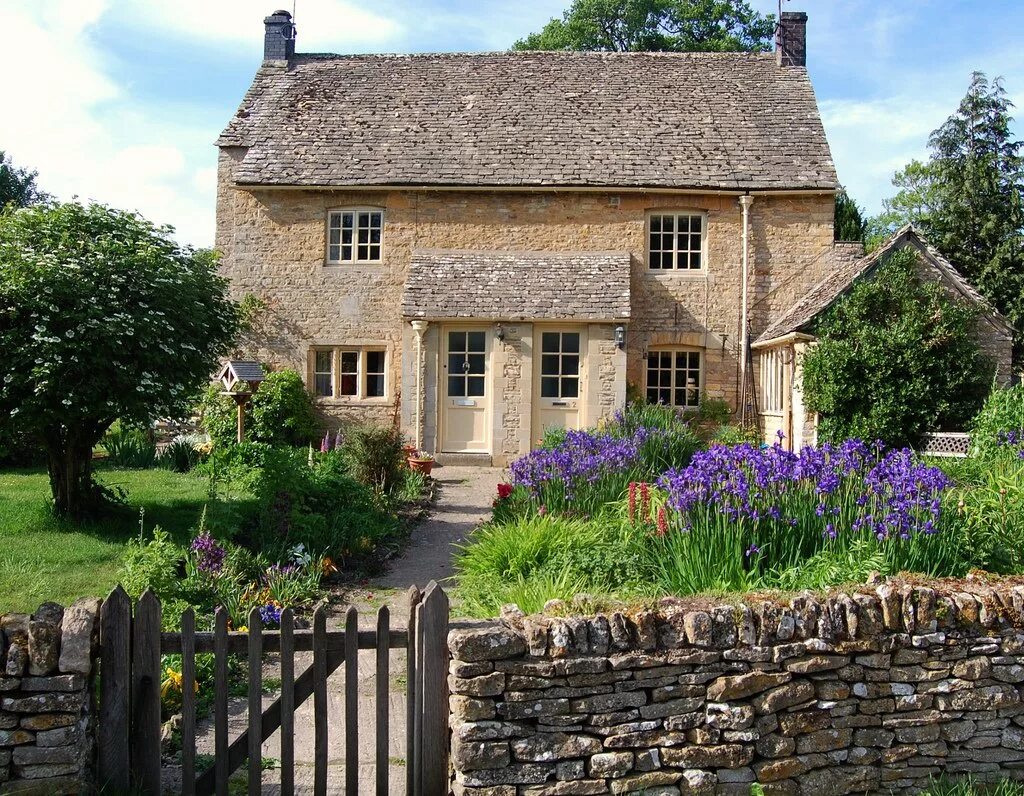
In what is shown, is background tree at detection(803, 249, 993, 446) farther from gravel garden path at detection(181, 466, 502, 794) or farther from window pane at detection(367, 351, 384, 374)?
window pane at detection(367, 351, 384, 374)

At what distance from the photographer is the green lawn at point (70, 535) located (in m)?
6.95

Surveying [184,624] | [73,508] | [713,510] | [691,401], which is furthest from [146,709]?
[691,401]

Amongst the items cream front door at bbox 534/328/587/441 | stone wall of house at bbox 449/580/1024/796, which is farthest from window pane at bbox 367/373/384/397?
stone wall of house at bbox 449/580/1024/796

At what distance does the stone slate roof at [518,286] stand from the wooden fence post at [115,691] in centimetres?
1230

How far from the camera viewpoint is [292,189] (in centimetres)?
1720

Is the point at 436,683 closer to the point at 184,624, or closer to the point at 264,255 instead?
the point at 184,624

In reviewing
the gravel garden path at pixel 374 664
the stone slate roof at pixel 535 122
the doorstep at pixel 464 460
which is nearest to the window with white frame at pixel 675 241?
the stone slate roof at pixel 535 122

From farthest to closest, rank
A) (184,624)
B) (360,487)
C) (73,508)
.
Result: 1. (360,487)
2. (73,508)
3. (184,624)

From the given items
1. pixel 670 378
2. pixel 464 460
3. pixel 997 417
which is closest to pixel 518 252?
pixel 670 378

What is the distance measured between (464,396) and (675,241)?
5359mm

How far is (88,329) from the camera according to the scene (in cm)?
814

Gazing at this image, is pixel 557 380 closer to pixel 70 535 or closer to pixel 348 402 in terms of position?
pixel 348 402

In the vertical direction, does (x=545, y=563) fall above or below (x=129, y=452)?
below

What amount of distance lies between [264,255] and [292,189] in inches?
57.4
